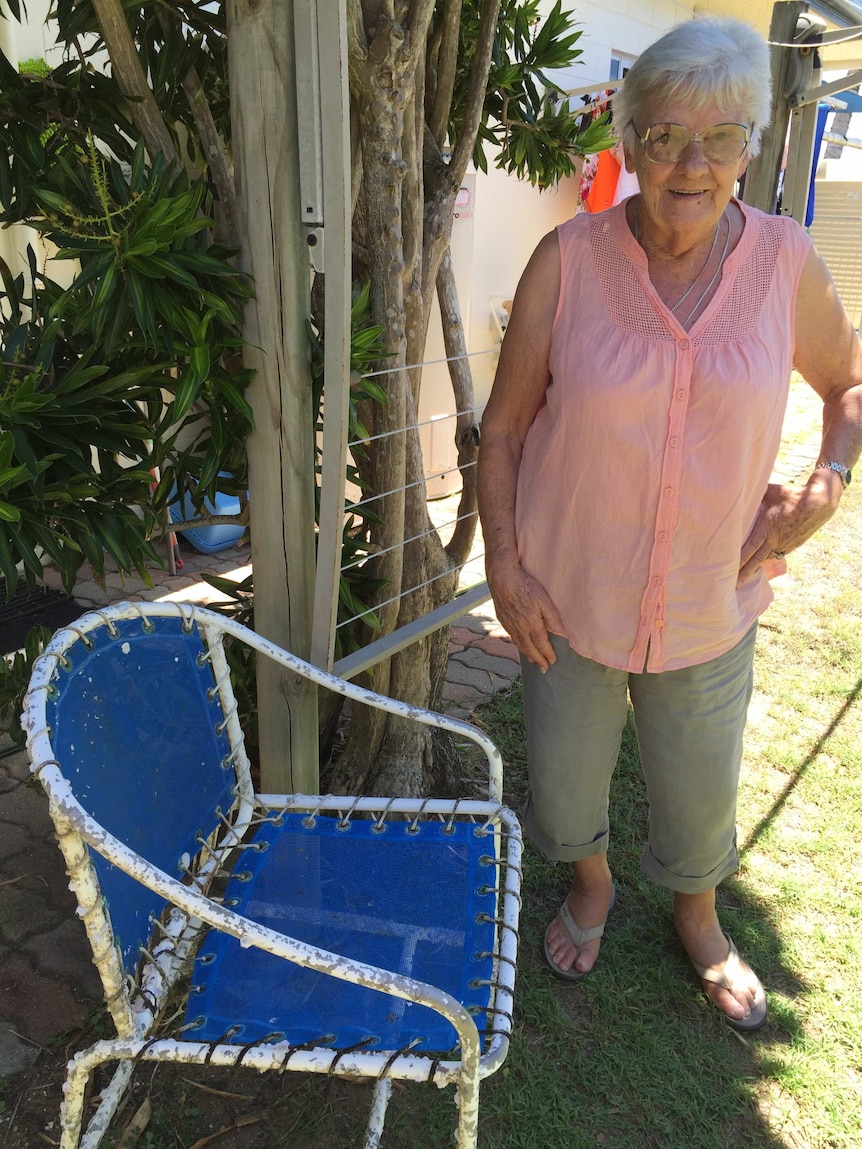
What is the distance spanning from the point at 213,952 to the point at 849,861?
2057 millimetres

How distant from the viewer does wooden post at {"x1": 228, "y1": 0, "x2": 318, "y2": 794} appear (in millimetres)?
1662

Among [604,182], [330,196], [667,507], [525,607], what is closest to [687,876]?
[525,607]

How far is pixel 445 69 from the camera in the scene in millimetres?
2396

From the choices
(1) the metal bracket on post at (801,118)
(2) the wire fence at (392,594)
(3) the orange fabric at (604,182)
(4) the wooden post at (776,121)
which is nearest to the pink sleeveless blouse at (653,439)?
(2) the wire fence at (392,594)

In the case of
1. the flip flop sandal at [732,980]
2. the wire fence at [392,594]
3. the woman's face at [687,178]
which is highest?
the woman's face at [687,178]

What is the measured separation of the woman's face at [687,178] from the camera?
5.42ft

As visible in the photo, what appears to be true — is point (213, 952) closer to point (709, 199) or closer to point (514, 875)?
point (514, 875)

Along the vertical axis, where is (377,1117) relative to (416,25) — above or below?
below

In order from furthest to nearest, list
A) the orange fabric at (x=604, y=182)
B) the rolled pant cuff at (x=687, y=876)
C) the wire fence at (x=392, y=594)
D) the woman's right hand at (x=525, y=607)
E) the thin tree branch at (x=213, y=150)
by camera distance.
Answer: the orange fabric at (x=604, y=182)
the rolled pant cuff at (x=687, y=876)
the wire fence at (x=392, y=594)
the woman's right hand at (x=525, y=607)
the thin tree branch at (x=213, y=150)

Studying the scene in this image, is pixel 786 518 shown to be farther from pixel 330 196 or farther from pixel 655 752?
pixel 330 196

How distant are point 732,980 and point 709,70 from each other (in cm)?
203

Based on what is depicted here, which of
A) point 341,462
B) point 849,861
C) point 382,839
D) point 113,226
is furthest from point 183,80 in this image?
point 849,861

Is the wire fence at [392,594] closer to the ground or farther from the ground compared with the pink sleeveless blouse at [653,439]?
closer to the ground

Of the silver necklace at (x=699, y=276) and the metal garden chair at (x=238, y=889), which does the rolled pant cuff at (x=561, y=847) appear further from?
the silver necklace at (x=699, y=276)
